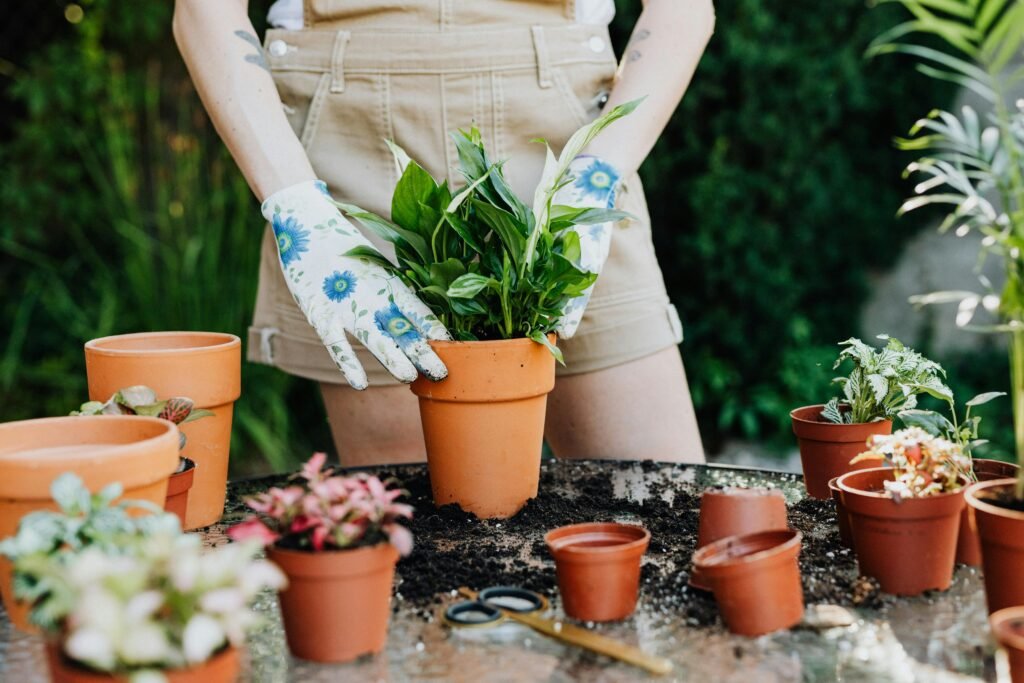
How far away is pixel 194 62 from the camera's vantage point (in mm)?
1620

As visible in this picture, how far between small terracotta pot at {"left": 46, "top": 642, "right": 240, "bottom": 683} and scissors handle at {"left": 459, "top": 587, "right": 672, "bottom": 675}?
11.4 inches

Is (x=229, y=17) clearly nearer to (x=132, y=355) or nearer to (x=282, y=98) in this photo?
(x=282, y=98)

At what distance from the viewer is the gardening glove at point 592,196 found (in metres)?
1.45

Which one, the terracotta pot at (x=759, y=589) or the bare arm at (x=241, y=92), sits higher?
the bare arm at (x=241, y=92)

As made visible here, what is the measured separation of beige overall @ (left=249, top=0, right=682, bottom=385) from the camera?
1.61 m

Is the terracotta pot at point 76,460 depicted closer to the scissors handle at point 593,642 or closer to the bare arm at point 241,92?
the scissors handle at point 593,642

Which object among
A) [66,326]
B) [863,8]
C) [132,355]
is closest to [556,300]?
[132,355]

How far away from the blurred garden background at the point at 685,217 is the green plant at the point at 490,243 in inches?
89.3

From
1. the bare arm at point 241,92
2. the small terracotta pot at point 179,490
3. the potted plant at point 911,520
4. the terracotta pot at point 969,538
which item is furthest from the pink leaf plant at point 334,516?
the bare arm at point 241,92

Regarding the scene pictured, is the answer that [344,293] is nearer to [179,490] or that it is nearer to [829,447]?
[179,490]

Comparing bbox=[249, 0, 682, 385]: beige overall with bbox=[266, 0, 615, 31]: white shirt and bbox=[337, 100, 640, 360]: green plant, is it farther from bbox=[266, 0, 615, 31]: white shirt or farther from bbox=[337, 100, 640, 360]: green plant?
bbox=[337, 100, 640, 360]: green plant

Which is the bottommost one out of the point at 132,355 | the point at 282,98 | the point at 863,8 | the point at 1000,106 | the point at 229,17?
the point at 132,355

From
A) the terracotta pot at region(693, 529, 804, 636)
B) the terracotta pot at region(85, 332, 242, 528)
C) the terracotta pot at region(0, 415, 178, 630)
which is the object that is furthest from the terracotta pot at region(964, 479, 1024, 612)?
the terracotta pot at region(85, 332, 242, 528)

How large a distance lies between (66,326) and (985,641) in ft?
11.5
